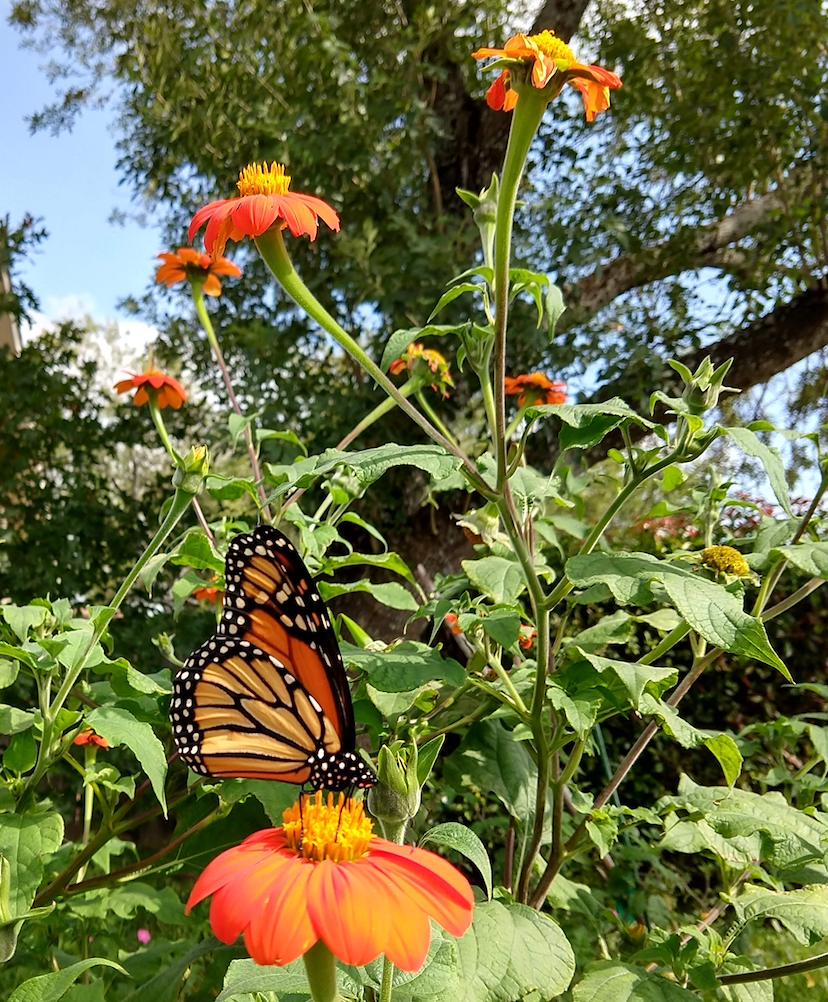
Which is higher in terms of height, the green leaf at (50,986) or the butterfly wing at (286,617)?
the butterfly wing at (286,617)

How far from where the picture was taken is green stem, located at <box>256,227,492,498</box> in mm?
954

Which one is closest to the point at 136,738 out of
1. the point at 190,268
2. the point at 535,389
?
the point at 535,389

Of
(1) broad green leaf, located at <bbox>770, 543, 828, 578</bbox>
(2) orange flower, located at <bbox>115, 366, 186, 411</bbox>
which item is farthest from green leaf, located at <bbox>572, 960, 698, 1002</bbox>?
(2) orange flower, located at <bbox>115, 366, 186, 411</bbox>

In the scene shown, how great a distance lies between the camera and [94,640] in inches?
39.5

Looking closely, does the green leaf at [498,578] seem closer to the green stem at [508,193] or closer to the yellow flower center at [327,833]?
the green stem at [508,193]

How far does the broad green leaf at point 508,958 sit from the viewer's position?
874mm

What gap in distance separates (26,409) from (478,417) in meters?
2.45

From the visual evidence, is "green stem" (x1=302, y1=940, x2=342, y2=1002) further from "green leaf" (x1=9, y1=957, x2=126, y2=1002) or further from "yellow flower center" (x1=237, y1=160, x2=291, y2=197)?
"yellow flower center" (x1=237, y1=160, x2=291, y2=197)

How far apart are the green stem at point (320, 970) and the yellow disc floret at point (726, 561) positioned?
33.0 inches

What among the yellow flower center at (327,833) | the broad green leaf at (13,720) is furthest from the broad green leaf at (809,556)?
the broad green leaf at (13,720)

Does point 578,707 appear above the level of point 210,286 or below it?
below

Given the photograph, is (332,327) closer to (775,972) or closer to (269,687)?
(269,687)

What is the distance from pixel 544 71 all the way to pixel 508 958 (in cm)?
104

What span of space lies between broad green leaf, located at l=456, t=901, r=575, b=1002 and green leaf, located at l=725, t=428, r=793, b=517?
62 cm
